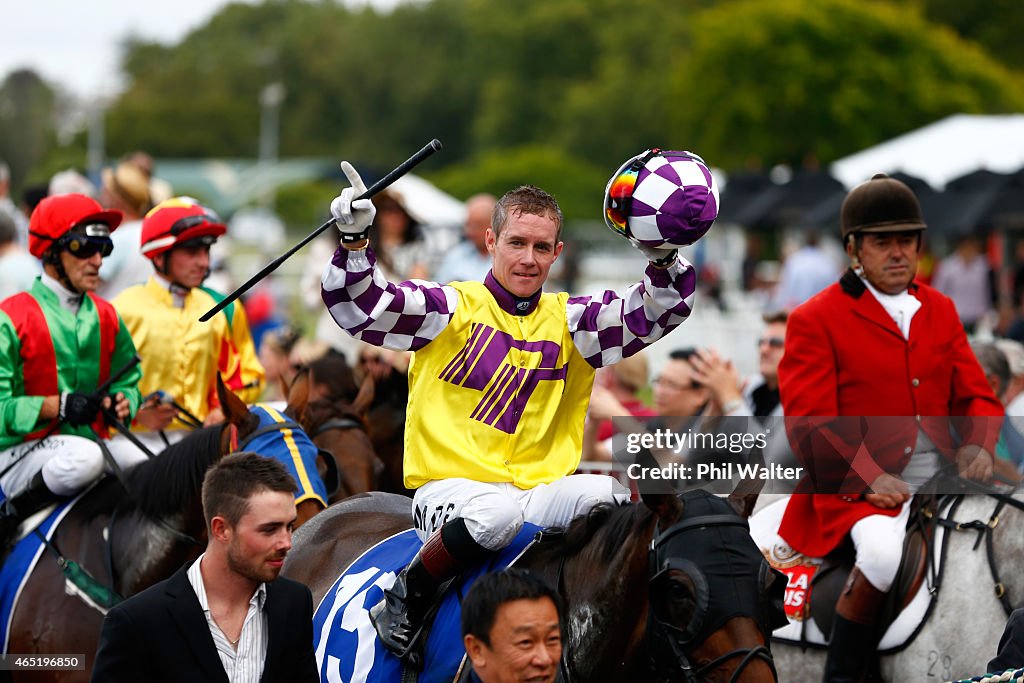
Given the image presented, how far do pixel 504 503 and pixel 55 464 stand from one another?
9.28ft

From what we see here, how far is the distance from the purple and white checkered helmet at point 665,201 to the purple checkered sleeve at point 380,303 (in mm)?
627

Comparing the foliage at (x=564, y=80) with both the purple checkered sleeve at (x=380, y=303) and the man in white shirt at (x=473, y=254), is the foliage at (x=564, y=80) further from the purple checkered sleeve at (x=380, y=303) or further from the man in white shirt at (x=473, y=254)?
the purple checkered sleeve at (x=380, y=303)

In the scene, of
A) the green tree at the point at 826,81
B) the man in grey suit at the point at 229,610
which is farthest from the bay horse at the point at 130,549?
the green tree at the point at 826,81

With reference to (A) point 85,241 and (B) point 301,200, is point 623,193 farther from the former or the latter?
(B) point 301,200

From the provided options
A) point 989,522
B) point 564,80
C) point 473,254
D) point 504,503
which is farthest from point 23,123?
point 504,503

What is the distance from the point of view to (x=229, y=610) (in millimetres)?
4016

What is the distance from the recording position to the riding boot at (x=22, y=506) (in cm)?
664

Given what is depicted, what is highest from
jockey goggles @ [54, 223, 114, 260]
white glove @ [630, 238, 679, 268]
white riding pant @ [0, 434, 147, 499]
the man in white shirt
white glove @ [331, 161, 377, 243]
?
the man in white shirt

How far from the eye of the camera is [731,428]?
6230 millimetres

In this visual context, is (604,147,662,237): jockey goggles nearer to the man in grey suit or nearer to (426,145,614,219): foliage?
the man in grey suit

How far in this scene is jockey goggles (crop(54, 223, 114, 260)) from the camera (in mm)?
6660

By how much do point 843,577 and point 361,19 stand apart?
351 feet

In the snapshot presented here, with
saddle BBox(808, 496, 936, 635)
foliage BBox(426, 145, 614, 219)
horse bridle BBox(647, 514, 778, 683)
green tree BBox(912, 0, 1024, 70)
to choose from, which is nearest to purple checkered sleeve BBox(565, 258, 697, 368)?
horse bridle BBox(647, 514, 778, 683)

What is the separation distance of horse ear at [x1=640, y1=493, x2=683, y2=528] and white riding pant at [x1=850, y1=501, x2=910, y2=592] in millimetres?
1660
